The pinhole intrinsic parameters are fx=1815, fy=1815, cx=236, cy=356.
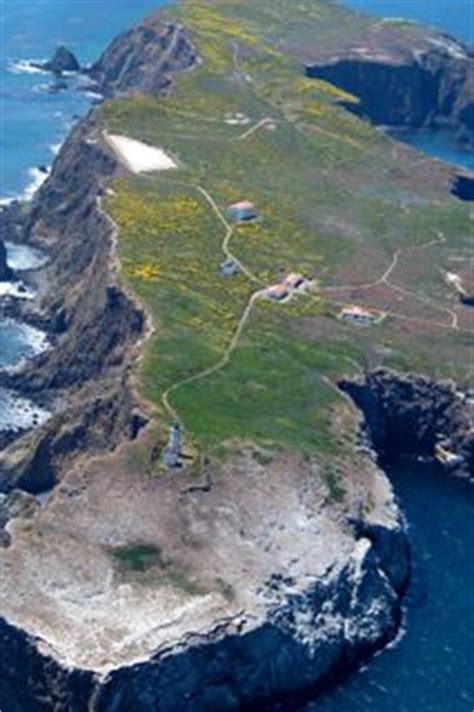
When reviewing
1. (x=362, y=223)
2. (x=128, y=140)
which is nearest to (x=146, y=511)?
(x=362, y=223)

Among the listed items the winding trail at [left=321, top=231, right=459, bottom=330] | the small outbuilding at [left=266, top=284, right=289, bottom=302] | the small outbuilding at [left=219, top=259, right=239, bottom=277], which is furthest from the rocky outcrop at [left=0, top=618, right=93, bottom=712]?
the winding trail at [left=321, top=231, right=459, bottom=330]

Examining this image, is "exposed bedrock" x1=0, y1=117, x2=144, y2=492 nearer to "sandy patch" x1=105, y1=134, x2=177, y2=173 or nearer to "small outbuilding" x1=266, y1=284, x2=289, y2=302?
"sandy patch" x1=105, y1=134, x2=177, y2=173

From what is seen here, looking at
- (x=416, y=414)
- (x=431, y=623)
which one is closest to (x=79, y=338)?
(x=416, y=414)

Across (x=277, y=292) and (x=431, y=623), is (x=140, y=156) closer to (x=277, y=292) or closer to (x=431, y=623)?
(x=277, y=292)

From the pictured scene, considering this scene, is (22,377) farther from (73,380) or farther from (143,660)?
(143,660)

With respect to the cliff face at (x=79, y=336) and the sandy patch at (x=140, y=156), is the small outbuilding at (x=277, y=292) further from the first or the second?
the sandy patch at (x=140, y=156)
